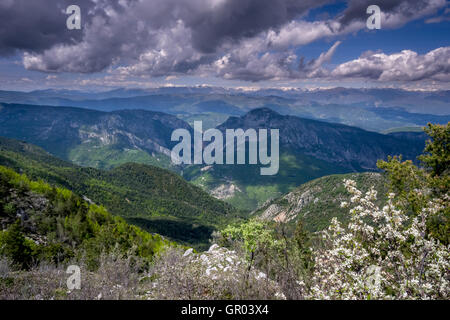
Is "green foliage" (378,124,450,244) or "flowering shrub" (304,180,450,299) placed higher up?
"green foliage" (378,124,450,244)

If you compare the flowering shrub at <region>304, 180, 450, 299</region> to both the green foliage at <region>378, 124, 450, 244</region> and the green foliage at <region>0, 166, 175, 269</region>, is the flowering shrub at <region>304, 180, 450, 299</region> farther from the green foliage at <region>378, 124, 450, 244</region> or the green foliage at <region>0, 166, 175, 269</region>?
the green foliage at <region>0, 166, 175, 269</region>

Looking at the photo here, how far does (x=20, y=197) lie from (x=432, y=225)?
2919 inches

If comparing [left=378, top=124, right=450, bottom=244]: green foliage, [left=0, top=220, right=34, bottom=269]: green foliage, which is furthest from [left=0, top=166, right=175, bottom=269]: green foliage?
[left=378, top=124, right=450, bottom=244]: green foliage

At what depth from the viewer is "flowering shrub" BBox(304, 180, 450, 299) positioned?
8.35 m

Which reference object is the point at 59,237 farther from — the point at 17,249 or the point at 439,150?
the point at 439,150

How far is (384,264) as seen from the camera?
11188 millimetres

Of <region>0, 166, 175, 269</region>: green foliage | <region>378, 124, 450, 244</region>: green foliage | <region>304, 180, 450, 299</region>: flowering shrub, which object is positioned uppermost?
<region>378, 124, 450, 244</region>: green foliage

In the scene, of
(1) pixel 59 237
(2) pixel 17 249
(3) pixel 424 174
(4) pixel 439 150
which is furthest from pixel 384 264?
(1) pixel 59 237

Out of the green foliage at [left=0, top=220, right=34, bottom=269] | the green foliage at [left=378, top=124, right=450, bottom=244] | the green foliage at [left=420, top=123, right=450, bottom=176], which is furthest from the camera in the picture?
the green foliage at [left=0, top=220, right=34, bottom=269]

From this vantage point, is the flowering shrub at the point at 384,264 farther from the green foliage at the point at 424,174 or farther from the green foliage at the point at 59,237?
the green foliage at the point at 59,237

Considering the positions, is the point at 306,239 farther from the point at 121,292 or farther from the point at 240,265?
the point at 121,292

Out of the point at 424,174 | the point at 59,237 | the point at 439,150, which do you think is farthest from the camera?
the point at 59,237
